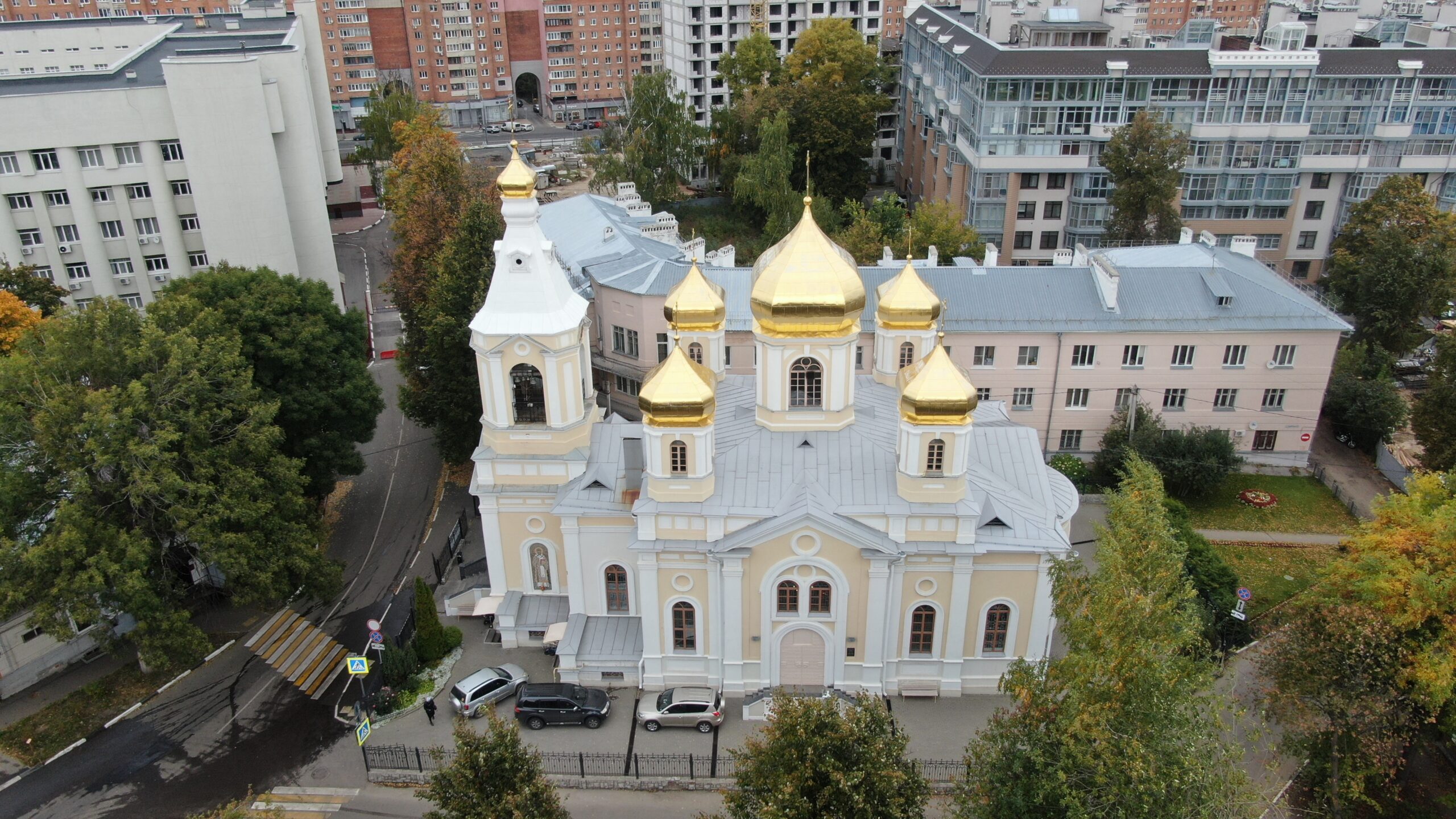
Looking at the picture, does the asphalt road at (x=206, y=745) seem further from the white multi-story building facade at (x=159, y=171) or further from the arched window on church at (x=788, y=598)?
the white multi-story building facade at (x=159, y=171)

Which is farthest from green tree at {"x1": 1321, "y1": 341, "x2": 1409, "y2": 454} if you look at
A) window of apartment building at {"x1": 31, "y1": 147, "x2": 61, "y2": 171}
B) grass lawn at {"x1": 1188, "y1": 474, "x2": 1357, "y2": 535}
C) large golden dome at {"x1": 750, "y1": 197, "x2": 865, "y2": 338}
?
window of apartment building at {"x1": 31, "y1": 147, "x2": 61, "y2": 171}

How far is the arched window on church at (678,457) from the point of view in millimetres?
25688

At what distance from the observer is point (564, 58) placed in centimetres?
10881

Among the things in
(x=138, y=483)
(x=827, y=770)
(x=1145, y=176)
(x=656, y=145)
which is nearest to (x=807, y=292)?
(x=827, y=770)

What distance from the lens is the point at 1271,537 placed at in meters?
36.9

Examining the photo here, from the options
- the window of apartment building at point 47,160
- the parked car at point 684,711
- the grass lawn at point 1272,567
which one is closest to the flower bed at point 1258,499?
the grass lawn at point 1272,567

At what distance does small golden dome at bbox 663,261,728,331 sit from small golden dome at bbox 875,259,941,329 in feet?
16.0

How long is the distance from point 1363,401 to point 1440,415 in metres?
4.82

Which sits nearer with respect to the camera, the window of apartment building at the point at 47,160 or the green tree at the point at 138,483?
the green tree at the point at 138,483

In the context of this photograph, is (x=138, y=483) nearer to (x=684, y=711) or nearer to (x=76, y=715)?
(x=76, y=715)

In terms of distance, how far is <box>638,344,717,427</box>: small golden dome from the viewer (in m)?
24.8

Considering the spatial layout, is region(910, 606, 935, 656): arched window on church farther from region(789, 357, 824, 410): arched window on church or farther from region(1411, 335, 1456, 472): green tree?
region(1411, 335, 1456, 472): green tree

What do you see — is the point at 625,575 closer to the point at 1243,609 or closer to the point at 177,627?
the point at 177,627

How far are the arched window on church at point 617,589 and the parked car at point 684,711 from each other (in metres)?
3.22
